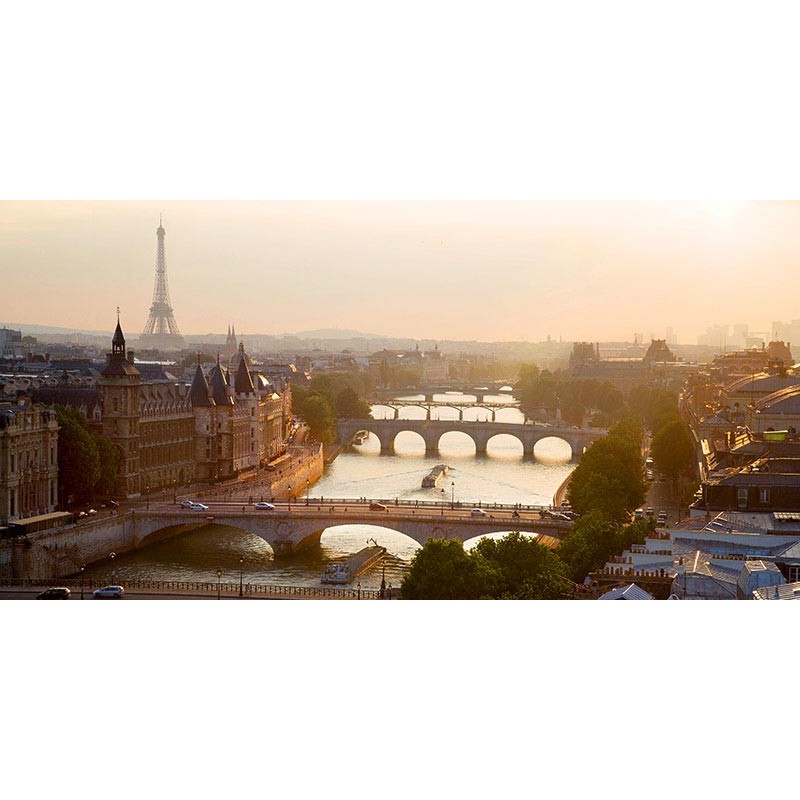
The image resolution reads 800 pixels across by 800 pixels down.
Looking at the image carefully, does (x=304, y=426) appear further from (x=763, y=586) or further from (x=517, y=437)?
(x=763, y=586)

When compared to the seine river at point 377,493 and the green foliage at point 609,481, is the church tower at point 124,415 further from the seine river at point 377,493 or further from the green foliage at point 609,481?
the green foliage at point 609,481

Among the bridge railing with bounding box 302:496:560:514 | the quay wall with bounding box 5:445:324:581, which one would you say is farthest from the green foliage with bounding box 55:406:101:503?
the bridge railing with bounding box 302:496:560:514

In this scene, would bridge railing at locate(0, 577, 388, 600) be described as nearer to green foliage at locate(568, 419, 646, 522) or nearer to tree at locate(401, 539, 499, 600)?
tree at locate(401, 539, 499, 600)

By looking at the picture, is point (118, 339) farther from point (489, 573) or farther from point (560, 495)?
point (560, 495)

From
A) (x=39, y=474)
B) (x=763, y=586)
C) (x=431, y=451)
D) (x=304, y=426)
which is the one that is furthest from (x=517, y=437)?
(x=763, y=586)

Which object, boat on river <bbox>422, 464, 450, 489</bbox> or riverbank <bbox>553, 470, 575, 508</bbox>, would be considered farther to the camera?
boat on river <bbox>422, 464, 450, 489</bbox>

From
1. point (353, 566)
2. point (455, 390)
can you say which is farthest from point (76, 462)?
point (455, 390)
